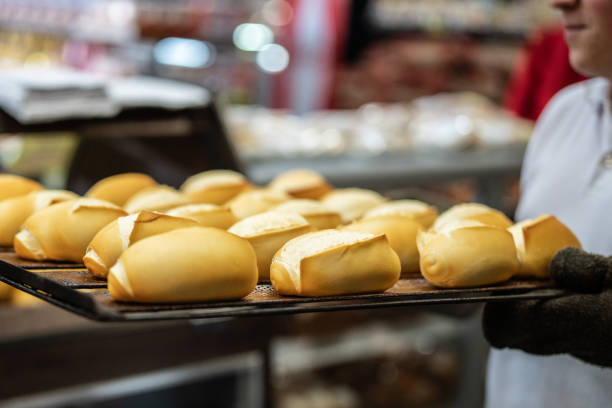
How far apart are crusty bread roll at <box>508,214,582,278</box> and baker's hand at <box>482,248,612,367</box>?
2cm

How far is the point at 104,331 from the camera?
1.46 meters

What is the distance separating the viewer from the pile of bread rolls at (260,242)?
0.62 meters

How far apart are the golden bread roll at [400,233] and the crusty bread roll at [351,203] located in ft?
0.33

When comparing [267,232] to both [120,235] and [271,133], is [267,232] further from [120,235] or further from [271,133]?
[271,133]

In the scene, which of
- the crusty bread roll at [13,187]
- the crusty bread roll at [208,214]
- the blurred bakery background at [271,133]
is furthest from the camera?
the blurred bakery background at [271,133]

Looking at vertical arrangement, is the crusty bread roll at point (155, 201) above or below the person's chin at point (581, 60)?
below

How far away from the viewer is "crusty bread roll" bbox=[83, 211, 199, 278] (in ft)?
2.16

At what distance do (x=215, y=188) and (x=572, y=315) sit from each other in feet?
1.64

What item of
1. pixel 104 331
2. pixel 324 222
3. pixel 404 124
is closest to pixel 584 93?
pixel 324 222

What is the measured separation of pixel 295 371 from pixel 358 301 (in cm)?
214

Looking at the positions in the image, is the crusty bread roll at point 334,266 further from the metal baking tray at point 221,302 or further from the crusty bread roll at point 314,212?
the crusty bread roll at point 314,212

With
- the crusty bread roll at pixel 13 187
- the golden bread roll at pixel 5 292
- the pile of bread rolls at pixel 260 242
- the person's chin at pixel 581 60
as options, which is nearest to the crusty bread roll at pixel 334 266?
the pile of bread rolls at pixel 260 242

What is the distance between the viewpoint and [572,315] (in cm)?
73

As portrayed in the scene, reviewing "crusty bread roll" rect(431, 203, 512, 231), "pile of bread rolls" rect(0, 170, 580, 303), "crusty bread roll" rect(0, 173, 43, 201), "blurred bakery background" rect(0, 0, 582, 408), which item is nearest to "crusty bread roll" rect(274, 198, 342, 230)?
"pile of bread rolls" rect(0, 170, 580, 303)
